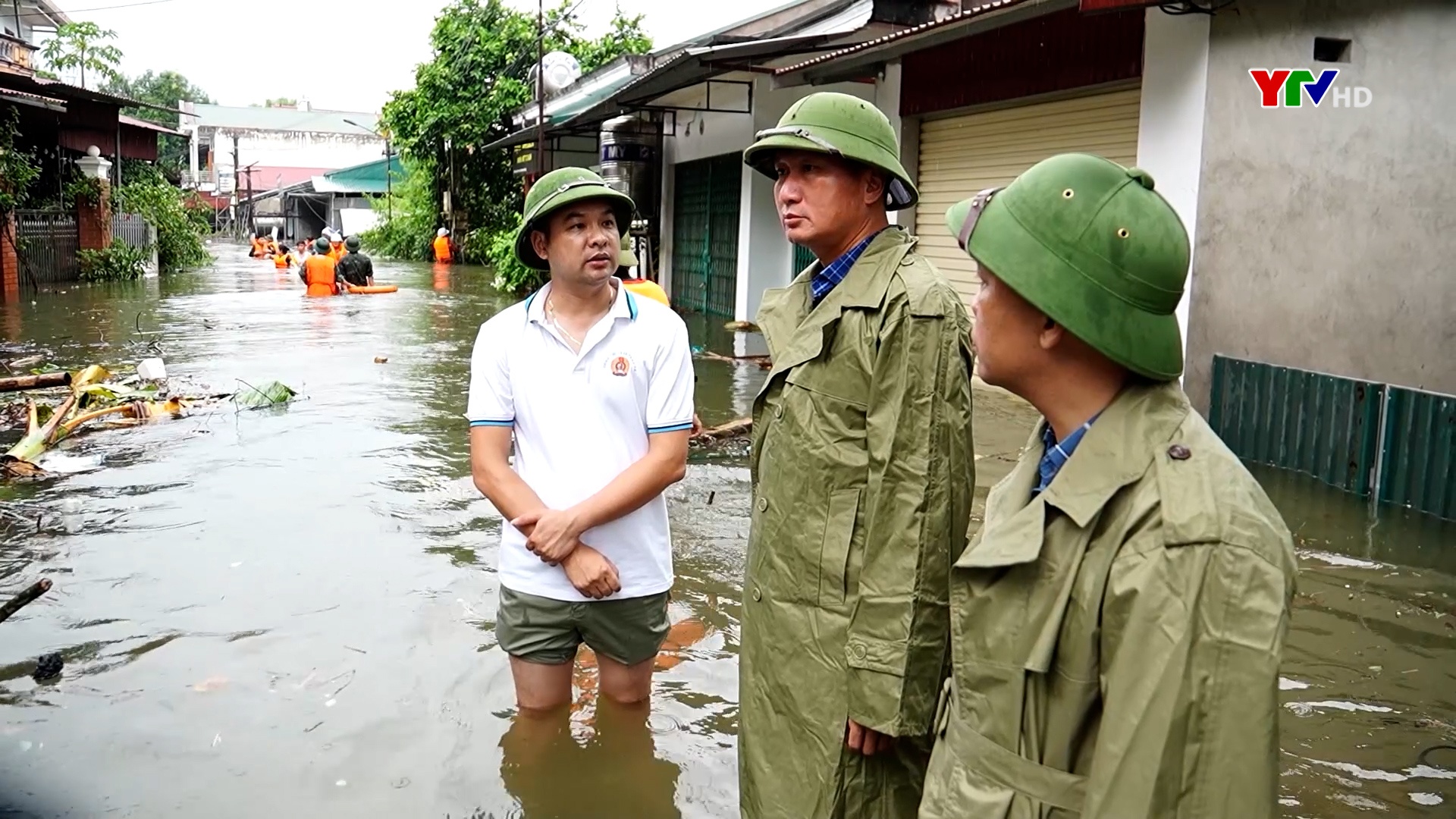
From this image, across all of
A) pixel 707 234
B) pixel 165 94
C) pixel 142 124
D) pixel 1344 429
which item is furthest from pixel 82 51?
pixel 165 94

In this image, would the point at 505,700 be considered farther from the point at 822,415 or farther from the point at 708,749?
the point at 822,415

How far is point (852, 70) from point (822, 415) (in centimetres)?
1112

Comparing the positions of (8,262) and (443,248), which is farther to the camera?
(443,248)

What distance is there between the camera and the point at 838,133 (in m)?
2.40

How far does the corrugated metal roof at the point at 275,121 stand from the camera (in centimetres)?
7069

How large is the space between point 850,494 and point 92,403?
9.29 meters

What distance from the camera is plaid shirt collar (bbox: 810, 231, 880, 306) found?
2496 mm

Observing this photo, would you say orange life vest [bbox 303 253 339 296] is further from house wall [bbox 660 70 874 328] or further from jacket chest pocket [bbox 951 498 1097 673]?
jacket chest pocket [bbox 951 498 1097 673]

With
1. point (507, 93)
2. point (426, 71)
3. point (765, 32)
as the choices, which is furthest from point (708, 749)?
point (426, 71)

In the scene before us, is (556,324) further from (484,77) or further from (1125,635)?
(484,77)

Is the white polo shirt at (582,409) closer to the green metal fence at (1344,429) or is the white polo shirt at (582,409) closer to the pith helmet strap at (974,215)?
the pith helmet strap at (974,215)

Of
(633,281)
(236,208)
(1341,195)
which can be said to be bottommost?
(633,281)

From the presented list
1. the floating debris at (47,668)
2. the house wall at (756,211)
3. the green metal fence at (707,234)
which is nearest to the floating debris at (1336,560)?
the floating debris at (47,668)

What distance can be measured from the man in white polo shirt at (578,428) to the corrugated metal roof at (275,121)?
2830 inches
